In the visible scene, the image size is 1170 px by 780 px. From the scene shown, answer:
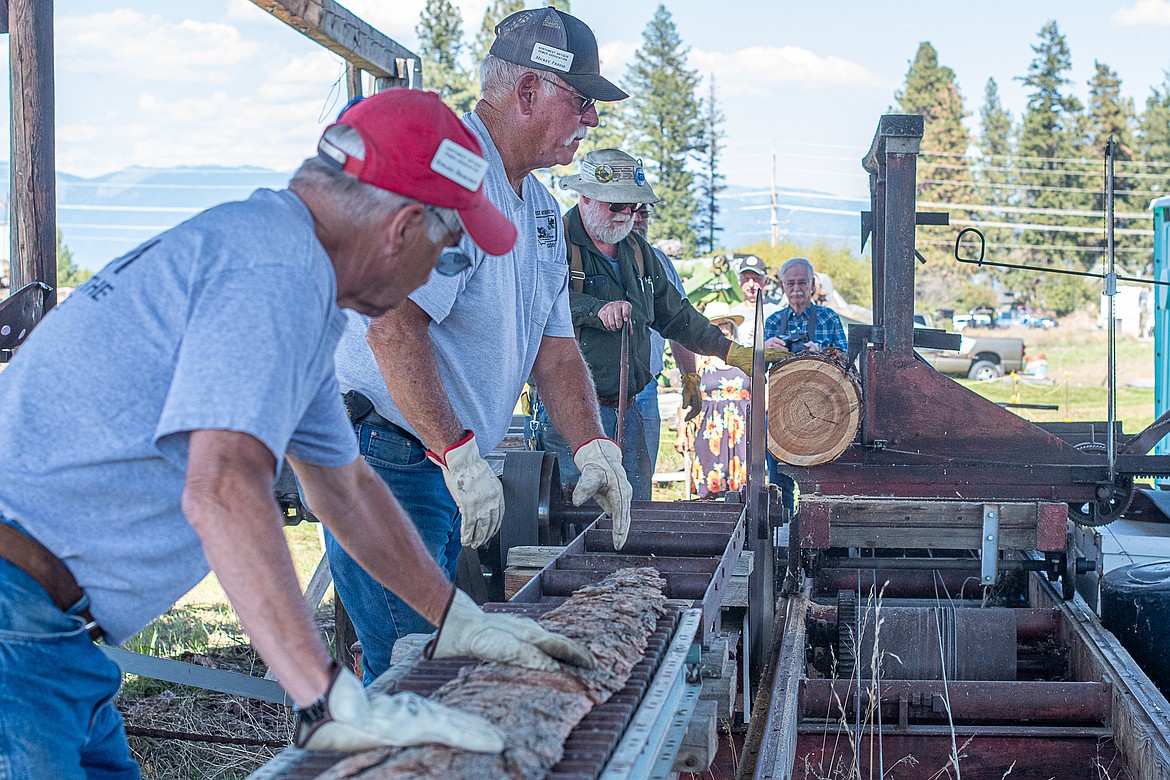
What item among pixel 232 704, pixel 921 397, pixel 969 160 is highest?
pixel 969 160

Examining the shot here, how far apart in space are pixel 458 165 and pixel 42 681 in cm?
109

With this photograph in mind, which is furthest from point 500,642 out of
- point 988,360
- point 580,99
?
point 988,360

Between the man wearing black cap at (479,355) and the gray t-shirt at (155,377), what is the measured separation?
1.19 metres

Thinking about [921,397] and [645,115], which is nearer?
[921,397]

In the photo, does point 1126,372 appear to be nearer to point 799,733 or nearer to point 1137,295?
Result: point 1137,295

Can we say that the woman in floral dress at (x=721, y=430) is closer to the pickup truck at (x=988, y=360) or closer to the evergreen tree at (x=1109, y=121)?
the pickup truck at (x=988, y=360)

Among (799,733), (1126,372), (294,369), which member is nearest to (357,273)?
(294,369)

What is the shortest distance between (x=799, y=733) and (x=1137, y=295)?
41.8m

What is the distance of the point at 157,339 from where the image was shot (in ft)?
5.40

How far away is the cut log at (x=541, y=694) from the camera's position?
1.68 metres

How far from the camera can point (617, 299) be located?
590 centimetres

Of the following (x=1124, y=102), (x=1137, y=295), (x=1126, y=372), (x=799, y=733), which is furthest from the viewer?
(x=1124, y=102)

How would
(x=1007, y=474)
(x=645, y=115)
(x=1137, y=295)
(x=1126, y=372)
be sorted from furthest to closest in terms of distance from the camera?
1. (x=645, y=115)
2. (x=1137, y=295)
3. (x=1126, y=372)
4. (x=1007, y=474)

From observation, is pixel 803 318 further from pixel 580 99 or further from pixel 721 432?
pixel 580 99
